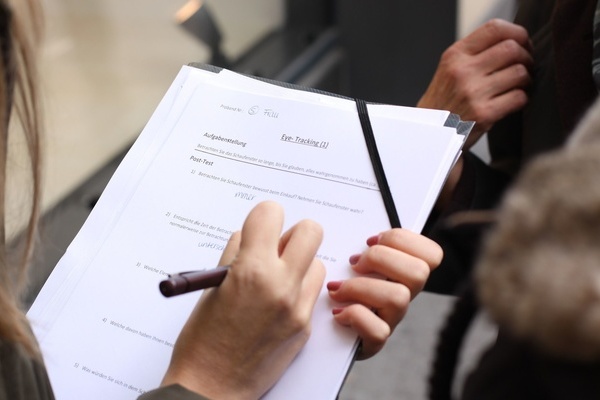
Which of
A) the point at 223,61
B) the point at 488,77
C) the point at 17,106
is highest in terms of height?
the point at 17,106

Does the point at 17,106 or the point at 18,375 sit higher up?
the point at 17,106

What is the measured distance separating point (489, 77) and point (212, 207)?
359 millimetres

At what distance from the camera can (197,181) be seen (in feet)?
2.25

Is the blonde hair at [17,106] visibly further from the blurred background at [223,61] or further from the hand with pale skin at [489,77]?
the blurred background at [223,61]

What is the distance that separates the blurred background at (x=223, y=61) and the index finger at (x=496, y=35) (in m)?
0.79

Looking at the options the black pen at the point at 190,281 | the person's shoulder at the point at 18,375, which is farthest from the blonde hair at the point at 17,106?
the black pen at the point at 190,281

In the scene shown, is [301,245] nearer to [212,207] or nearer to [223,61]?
[212,207]

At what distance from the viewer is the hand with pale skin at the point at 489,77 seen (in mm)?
819

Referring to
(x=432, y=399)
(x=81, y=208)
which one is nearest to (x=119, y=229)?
(x=432, y=399)

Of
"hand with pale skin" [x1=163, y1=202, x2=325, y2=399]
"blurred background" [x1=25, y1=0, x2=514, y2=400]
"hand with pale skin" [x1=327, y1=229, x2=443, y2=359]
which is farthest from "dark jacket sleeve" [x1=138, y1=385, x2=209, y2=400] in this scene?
"blurred background" [x1=25, y1=0, x2=514, y2=400]

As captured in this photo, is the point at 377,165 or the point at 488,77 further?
the point at 488,77

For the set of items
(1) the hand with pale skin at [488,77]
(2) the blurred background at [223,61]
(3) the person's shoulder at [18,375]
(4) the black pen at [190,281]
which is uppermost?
(4) the black pen at [190,281]

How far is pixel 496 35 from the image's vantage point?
83 centimetres

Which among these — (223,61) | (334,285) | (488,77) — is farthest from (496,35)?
(223,61)
